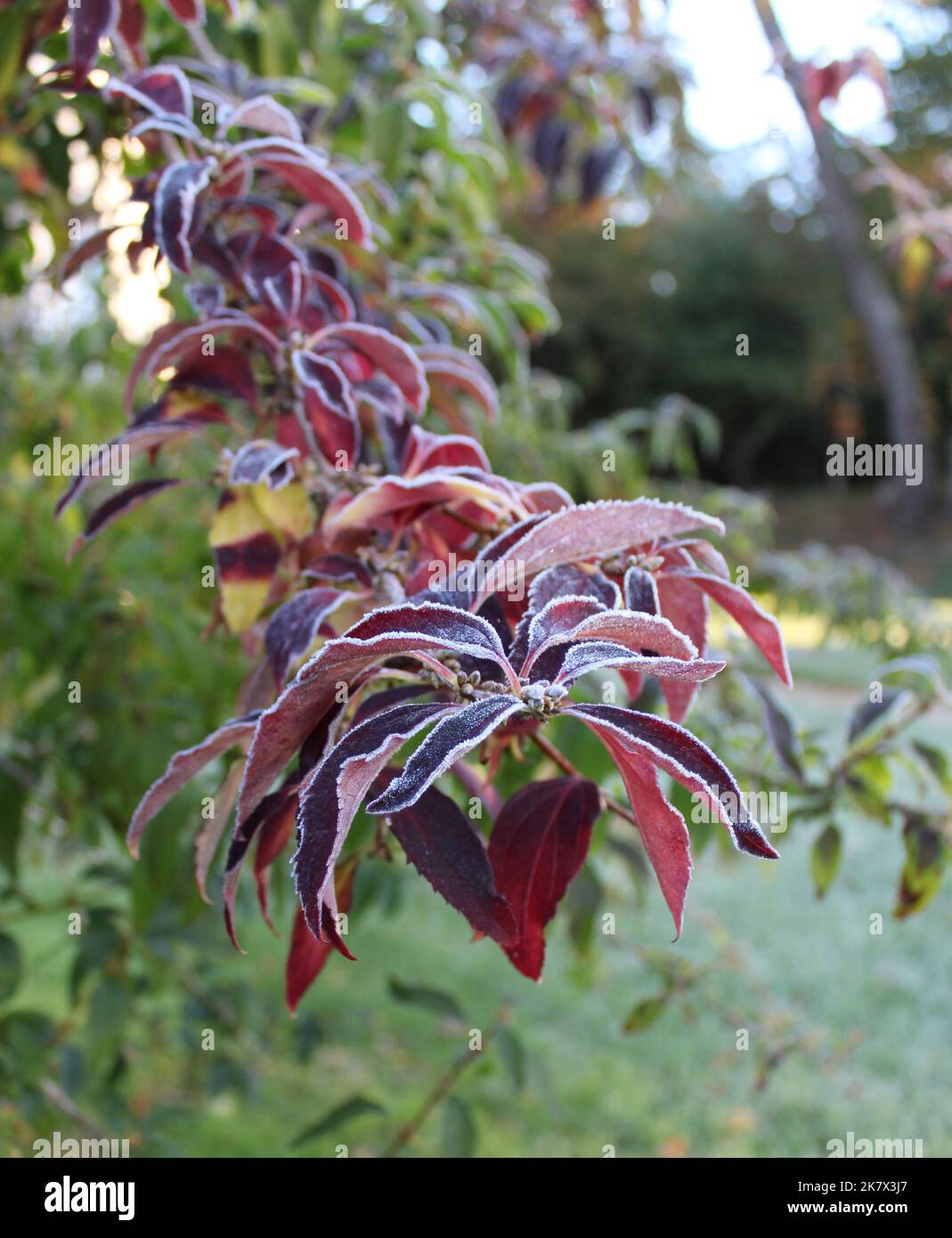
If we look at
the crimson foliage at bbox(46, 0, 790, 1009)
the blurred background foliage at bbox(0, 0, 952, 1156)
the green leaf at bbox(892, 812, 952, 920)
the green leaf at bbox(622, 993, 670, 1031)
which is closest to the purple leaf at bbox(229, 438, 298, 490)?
the crimson foliage at bbox(46, 0, 790, 1009)

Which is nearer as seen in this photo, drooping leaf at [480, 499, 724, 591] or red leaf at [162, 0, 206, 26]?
drooping leaf at [480, 499, 724, 591]

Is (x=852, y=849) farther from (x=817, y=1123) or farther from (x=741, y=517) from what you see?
(x=741, y=517)

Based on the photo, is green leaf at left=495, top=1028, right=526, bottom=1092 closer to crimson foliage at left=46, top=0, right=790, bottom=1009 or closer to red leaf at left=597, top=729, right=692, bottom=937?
crimson foliage at left=46, top=0, right=790, bottom=1009

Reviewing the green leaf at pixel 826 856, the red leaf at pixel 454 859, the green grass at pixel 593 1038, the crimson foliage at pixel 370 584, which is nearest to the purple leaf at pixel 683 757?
the crimson foliage at pixel 370 584

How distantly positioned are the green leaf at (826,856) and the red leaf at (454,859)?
63 cm

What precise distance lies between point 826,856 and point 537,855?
60 cm

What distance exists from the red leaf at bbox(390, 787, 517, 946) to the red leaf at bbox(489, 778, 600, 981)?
33mm

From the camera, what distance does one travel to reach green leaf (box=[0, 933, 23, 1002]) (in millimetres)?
1281

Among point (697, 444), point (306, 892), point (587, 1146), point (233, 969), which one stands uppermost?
point (697, 444)

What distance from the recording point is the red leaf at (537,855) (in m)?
0.60

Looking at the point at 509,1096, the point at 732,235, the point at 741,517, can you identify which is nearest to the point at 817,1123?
the point at 509,1096

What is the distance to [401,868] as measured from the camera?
5.72 feet

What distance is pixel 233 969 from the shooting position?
11.6ft

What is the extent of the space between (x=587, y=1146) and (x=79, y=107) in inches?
88.6
